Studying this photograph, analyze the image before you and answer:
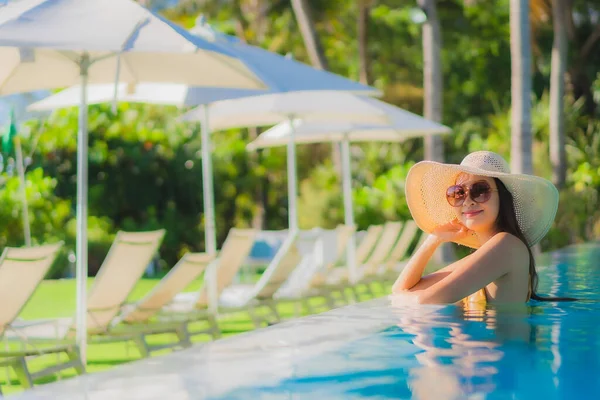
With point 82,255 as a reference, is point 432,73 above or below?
above

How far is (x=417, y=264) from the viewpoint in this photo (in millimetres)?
5055

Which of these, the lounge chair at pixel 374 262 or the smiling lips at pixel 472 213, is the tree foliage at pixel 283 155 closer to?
the lounge chair at pixel 374 262

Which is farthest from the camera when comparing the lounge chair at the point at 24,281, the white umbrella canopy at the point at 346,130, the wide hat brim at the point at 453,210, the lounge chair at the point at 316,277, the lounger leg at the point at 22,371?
the white umbrella canopy at the point at 346,130

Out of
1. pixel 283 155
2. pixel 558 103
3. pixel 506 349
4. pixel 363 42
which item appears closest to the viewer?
pixel 506 349

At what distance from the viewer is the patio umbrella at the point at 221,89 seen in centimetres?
790

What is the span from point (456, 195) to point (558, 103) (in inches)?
667

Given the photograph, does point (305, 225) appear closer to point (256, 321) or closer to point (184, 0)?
point (256, 321)

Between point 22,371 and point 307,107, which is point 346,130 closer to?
point 307,107

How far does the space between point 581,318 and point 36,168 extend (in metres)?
14.1

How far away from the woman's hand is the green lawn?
2.89 meters

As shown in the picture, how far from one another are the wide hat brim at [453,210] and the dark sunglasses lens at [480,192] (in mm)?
60

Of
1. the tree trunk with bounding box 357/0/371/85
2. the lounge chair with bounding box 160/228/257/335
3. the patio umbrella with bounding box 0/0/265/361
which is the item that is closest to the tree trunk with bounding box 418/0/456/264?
the lounge chair with bounding box 160/228/257/335

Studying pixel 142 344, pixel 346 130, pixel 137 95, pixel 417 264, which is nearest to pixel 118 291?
pixel 142 344

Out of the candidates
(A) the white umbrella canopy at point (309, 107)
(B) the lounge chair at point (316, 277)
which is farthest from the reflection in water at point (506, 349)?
(A) the white umbrella canopy at point (309, 107)
